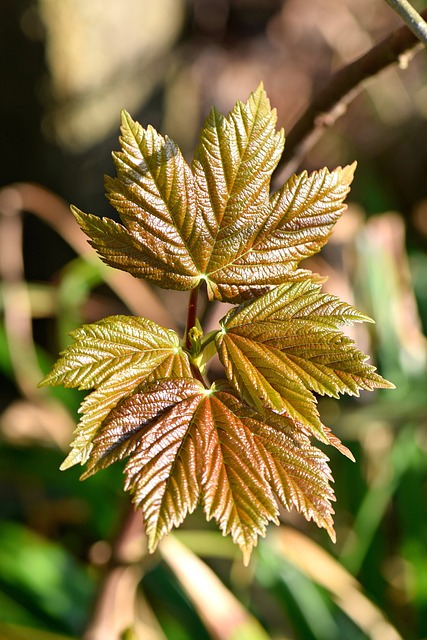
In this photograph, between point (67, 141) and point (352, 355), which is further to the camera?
point (67, 141)

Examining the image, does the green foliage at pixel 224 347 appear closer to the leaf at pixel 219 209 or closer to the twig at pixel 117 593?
the leaf at pixel 219 209

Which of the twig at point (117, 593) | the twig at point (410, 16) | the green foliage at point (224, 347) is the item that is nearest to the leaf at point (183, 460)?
the green foliage at point (224, 347)

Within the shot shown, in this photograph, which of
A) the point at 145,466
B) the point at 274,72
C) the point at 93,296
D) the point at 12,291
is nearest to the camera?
the point at 145,466

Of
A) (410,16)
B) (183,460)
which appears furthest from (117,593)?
(410,16)

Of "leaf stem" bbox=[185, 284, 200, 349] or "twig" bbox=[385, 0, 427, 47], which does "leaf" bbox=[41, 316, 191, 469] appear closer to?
"leaf stem" bbox=[185, 284, 200, 349]

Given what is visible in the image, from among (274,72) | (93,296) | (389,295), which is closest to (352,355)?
(389,295)

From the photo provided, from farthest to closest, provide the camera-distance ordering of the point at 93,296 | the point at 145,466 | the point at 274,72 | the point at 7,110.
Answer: the point at 274,72 → the point at 93,296 → the point at 7,110 → the point at 145,466

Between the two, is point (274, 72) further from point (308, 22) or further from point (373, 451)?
point (373, 451)

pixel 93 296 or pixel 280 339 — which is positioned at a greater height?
pixel 93 296
